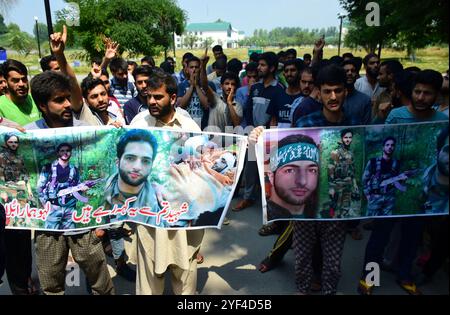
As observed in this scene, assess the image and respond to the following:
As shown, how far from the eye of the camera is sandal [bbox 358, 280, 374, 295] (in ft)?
9.78

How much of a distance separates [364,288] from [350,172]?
42.5 inches

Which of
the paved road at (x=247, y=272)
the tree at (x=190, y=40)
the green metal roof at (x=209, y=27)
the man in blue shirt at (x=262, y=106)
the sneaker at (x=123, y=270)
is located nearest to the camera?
the paved road at (x=247, y=272)

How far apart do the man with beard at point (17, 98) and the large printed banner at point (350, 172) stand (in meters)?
2.07

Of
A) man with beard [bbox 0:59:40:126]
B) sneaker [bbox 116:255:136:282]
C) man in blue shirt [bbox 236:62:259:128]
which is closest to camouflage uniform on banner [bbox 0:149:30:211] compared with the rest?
man with beard [bbox 0:59:40:126]

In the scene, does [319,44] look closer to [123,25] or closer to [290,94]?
[290,94]

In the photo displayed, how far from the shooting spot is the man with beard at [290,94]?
4391 mm

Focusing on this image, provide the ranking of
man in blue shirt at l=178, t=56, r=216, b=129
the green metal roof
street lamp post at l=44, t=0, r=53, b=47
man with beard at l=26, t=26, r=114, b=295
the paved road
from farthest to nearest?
1. the green metal roof
2. street lamp post at l=44, t=0, r=53, b=47
3. man in blue shirt at l=178, t=56, r=216, b=129
4. the paved road
5. man with beard at l=26, t=26, r=114, b=295

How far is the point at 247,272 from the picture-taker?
3.38 m

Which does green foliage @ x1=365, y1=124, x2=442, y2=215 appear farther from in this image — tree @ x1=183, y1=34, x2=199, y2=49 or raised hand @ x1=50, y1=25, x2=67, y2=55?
tree @ x1=183, y1=34, x2=199, y2=49

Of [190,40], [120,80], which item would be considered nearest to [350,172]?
[120,80]

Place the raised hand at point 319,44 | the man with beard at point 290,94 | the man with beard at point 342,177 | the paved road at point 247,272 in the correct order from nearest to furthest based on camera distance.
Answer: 1. the man with beard at point 342,177
2. the paved road at point 247,272
3. the man with beard at point 290,94
4. the raised hand at point 319,44

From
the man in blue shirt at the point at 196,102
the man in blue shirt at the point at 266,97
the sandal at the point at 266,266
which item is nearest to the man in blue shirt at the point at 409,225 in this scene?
the sandal at the point at 266,266

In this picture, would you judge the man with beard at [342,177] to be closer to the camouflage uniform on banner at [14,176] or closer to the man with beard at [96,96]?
the man with beard at [96,96]

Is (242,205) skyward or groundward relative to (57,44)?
groundward
